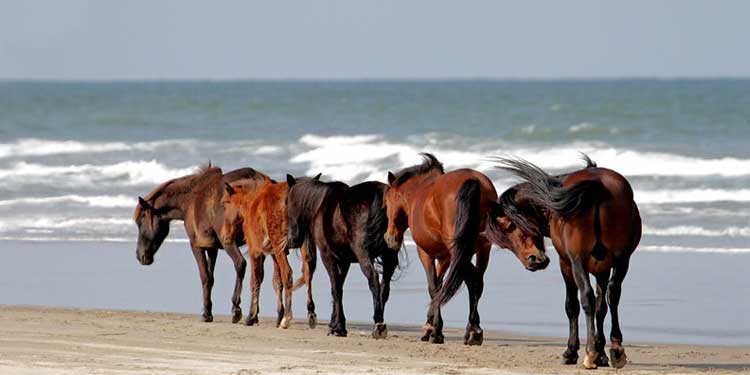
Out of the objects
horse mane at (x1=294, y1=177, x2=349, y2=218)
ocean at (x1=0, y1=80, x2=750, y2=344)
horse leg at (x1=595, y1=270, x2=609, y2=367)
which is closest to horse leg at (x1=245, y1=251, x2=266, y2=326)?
horse mane at (x1=294, y1=177, x2=349, y2=218)

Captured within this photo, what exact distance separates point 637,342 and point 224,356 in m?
3.67

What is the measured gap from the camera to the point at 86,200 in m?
25.3

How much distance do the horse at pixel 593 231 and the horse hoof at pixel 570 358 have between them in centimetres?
9

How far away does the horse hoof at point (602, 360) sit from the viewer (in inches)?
395

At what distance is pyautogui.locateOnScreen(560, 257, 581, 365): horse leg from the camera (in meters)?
10.3

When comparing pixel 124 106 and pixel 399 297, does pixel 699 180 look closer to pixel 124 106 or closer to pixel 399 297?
pixel 399 297

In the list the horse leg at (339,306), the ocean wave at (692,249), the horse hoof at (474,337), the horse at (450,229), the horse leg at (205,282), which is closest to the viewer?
the horse at (450,229)

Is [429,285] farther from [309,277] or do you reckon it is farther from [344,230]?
[309,277]

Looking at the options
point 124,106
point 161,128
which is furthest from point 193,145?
point 124,106

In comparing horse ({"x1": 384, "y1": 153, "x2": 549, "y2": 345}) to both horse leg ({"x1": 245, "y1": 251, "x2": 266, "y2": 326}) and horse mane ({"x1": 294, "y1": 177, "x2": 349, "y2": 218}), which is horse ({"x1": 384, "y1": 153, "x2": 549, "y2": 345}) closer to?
horse mane ({"x1": 294, "y1": 177, "x2": 349, "y2": 218})

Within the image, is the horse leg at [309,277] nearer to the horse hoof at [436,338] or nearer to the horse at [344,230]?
the horse at [344,230]

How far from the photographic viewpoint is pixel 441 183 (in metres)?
11.5

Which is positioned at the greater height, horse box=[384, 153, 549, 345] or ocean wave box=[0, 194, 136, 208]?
ocean wave box=[0, 194, 136, 208]

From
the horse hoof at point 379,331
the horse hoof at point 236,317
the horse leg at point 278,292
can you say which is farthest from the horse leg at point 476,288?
the horse hoof at point 236,317
